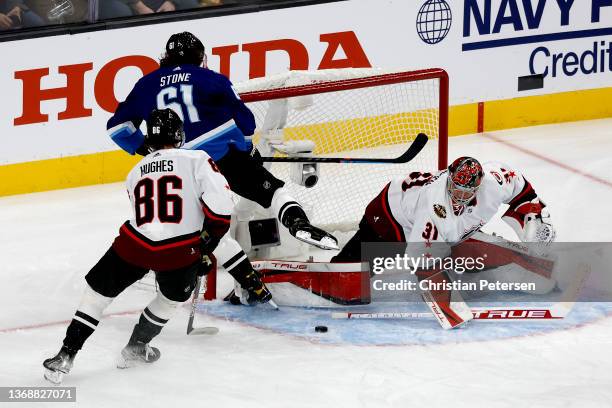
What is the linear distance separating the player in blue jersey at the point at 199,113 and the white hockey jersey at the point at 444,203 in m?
0.38

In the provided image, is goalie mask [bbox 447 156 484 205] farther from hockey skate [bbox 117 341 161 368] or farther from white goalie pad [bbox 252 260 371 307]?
hockey skate [bbox 117 341 161 368]

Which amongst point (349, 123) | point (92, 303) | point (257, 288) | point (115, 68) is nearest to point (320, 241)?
point (257, 288)

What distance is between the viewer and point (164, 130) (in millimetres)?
4383

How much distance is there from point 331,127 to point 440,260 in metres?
1.13

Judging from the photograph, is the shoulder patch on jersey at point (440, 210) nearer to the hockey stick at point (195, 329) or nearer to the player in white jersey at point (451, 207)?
the player in white jersey at point (451, 207)

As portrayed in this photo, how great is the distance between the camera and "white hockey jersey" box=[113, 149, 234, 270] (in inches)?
171

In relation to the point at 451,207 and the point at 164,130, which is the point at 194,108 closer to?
the point at 164,130

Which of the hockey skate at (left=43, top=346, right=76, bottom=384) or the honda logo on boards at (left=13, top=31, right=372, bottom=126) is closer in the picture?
the hockey skate at (left=43, top=346, right=76, bottom=384)

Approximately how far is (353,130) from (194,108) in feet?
4.39

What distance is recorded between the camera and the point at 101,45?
21.9ft

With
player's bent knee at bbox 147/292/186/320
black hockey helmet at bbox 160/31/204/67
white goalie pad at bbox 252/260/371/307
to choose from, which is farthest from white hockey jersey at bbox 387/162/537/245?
player's bent knee at bbox 147/292/186/320

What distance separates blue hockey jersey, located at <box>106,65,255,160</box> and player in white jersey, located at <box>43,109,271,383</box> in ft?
1.39

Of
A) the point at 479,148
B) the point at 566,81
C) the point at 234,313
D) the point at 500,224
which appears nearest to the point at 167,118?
the point at 234,313

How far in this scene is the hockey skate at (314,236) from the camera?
4844 millimetres
